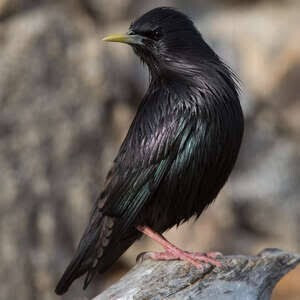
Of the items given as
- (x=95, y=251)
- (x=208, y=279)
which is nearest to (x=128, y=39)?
(x=95, y=251)

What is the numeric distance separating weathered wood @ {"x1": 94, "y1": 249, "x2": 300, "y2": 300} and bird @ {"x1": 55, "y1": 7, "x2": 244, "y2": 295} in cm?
6

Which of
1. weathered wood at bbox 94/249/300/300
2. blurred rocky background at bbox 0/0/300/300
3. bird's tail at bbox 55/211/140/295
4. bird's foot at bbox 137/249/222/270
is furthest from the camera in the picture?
→ blurred rocky background at bbox 0/0/300/300

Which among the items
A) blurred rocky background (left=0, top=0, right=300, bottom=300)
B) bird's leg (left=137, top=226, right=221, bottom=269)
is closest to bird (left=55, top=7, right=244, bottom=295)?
bird's leg (left=137, top=226, right=221, bottom=269)

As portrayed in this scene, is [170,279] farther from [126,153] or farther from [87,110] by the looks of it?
[87,110]

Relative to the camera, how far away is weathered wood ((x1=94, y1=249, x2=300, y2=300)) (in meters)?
4.14

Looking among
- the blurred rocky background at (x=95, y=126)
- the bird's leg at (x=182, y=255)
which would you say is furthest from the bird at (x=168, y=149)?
the blurred rocky background at (x=95, y=126)

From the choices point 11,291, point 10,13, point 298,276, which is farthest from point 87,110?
point 298,276

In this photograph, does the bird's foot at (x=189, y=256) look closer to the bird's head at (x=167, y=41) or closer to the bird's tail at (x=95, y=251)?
the bird's tail at (x=95, y=251)

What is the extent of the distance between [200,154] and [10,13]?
156 inches

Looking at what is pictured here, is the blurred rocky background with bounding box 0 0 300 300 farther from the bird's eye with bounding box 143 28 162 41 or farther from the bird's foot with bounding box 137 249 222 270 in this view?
the bird's foot with bounding box 137 249 222 270

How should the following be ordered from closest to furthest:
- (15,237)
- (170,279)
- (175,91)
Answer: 1. (170,279)
2. (175,91)
3. (15,237)

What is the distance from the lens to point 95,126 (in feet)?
27.0

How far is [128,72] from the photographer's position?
8328 millimetres

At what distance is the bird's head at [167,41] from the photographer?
463 cm
